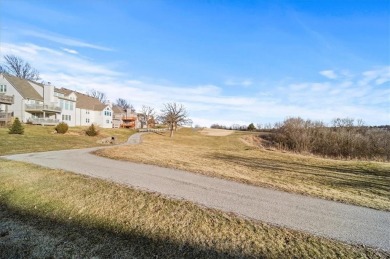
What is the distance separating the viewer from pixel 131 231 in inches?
186

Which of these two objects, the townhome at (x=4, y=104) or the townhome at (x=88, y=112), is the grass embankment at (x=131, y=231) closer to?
the townhome at (x=4, y=104)

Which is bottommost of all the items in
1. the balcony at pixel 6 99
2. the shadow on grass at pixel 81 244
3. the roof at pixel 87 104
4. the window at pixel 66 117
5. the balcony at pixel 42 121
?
the shadow on grass at pixel 81 244

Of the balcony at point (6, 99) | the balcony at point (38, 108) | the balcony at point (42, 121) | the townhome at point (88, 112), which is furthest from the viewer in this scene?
the townhome at point (88, 112)

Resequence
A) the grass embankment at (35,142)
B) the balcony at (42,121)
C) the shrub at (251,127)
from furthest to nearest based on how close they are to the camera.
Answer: the shrub at (251,127), the balcony at (42,121), the grass embankment at (35,142)

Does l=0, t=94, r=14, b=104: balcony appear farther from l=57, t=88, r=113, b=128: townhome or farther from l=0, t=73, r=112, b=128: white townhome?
l=57, t=88, r=113, b=128: townhome

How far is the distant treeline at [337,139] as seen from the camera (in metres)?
28.6

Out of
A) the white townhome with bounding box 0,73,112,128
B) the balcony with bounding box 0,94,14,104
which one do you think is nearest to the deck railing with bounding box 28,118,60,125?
the white townhome with bounding box 0,73,112,128

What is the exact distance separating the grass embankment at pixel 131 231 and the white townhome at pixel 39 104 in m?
31.9

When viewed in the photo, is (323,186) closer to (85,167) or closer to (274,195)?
(274,195)

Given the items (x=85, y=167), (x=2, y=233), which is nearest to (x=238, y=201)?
(x=2, y=233)

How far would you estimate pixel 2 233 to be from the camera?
471cm

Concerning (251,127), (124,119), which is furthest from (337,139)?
(124,119)

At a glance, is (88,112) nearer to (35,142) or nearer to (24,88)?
(24,88)

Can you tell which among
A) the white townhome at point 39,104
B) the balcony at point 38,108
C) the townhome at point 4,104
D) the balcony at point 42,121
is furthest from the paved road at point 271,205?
the balcony at point 38,108
